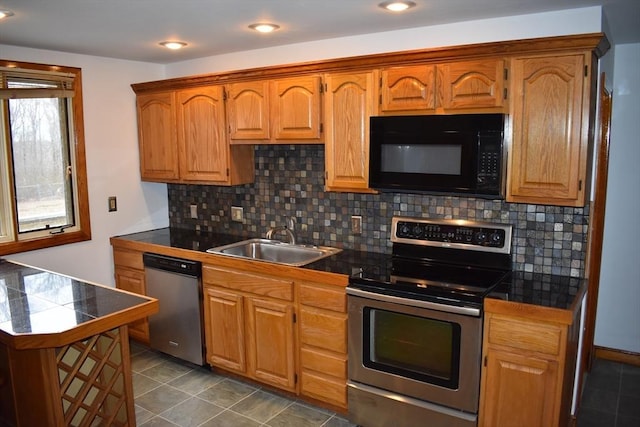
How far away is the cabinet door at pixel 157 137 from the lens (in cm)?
383

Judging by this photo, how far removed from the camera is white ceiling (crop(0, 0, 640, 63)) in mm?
2375

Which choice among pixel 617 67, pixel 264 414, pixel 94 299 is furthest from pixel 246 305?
pixel 617 67

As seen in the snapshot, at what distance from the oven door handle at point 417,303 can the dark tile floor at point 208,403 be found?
82 cm

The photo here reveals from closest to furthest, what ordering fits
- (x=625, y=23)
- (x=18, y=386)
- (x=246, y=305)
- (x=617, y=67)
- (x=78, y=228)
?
1. (x=18, y=386)
2. (x=625, y=23)
3. (x=246, y=305)
4. (x=617, y=67)
5. (x=78, y=228)

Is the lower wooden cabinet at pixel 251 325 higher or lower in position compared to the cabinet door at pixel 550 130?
lower

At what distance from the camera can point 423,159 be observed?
8.87 ft

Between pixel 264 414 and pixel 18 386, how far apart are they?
1330 millimetres

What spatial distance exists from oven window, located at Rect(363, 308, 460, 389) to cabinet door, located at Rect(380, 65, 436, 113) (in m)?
1.14

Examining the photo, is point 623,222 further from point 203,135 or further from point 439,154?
point 203,135

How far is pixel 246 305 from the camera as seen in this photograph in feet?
10.4

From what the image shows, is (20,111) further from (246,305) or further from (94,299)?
(246,305)

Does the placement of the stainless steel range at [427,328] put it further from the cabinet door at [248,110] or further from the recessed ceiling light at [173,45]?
the recessed ceiling light at [173,45]

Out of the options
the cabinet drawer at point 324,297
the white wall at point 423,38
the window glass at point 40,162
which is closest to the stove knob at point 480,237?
the cabinet drawer at point 324,297

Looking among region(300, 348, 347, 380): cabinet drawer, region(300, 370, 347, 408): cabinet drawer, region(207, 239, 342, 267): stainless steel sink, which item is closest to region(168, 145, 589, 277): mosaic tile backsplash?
region(207, 239, 342, 267): stainless steel sink
